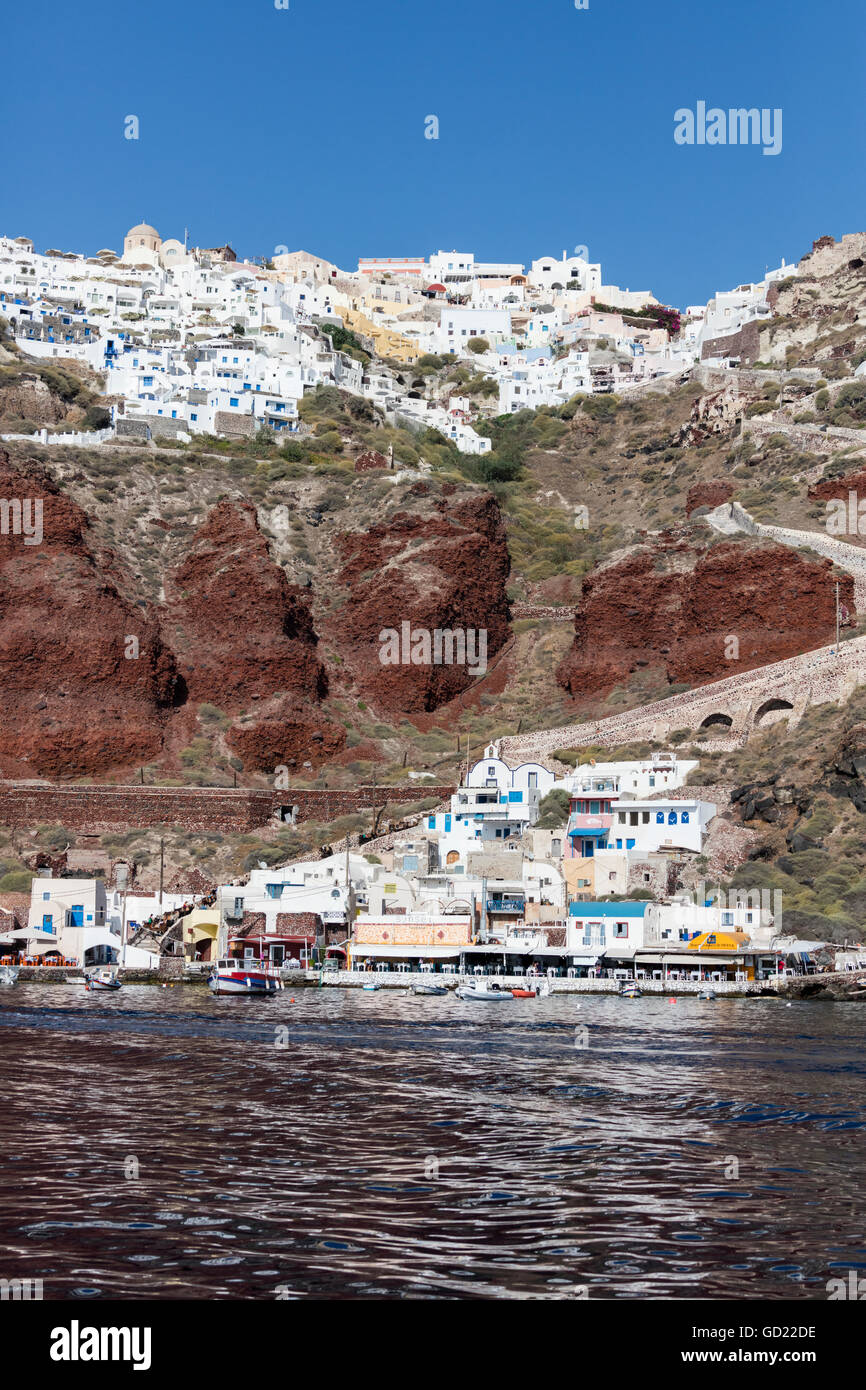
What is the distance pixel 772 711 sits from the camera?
7550cm

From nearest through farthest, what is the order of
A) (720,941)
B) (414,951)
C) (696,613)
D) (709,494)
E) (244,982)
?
(244,982) → (720,941) → (414,951) → (696,613) → (709,494)

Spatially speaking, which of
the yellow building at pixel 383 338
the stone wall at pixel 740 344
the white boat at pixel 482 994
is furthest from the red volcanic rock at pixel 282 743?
the yellow building at pixel 383 338

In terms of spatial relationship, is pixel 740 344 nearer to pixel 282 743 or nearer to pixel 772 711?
pixel 772 711

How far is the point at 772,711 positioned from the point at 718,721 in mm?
2887

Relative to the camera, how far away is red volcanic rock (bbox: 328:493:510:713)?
8994cm

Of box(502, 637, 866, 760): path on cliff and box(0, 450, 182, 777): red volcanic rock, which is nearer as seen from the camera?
box(502, 637, 866, 760): path on cliff

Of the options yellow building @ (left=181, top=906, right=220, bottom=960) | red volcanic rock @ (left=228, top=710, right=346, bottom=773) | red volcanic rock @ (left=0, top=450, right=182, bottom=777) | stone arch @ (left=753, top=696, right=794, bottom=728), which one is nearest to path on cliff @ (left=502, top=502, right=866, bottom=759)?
stone arch @ (left=753, top=696, right=794, bottom=728)

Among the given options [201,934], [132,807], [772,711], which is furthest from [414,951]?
[772,711]

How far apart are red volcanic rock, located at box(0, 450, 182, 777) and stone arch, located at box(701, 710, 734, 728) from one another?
28541 millimetres

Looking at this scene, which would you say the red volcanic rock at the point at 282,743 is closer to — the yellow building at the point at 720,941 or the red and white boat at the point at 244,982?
the red and white boat at the point at 244,982

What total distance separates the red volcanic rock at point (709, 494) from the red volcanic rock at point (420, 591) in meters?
14.2

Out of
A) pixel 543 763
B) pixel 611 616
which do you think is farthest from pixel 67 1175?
pixel 611 616

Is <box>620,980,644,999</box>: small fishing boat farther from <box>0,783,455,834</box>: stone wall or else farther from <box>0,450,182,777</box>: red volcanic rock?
<box>0,450,182,777</box>: red volcanic rock

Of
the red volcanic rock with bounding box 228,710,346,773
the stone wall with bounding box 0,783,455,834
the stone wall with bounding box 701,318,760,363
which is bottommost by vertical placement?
the stone wall with bounding box 0,783,455,834
